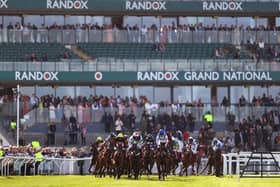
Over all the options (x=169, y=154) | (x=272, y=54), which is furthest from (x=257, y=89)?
(x=169, y=154)

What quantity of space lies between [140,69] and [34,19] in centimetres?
839

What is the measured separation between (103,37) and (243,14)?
9376 mm

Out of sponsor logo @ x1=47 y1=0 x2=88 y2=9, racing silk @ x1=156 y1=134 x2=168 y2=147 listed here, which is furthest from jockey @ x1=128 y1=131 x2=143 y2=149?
sponsor logo @ x1=47 y1=0 x2=88 y2=9

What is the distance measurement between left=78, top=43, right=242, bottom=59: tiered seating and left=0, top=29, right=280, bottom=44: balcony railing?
246 mm

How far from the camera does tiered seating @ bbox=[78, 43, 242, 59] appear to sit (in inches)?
1702

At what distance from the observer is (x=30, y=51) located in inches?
1667

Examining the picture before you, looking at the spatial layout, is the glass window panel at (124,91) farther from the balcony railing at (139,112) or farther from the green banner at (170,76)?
the balcony railing at (139,112)

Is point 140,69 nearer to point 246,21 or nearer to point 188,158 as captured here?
point 246,21

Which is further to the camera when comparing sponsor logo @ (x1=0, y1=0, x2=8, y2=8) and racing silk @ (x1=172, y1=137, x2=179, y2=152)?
sponsor logo @ (x1=0, y1=0, x2=8, y2=8)

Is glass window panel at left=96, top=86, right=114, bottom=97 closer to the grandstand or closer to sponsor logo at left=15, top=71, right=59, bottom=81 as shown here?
the grandstand

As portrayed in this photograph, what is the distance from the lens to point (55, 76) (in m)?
41.0

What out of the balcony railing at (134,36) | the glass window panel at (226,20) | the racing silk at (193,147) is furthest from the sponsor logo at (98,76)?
the racing silk at (193,147)

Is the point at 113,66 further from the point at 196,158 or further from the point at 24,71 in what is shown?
the point at 196,158

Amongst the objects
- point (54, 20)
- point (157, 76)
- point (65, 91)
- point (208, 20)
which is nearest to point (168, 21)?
point (208, 20)
